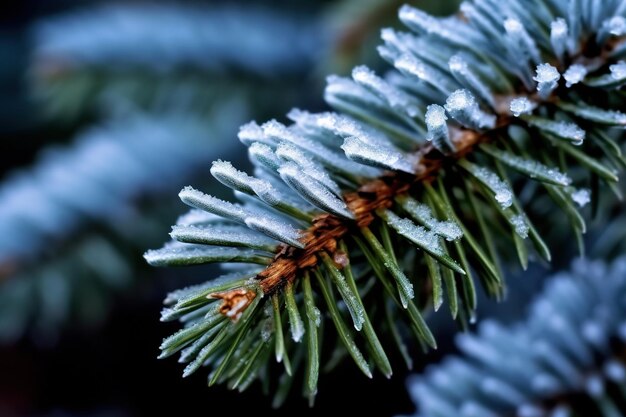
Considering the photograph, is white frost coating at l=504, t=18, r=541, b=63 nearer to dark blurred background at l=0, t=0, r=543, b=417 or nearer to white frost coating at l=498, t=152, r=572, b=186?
white frost coating at l=498, t=152, r=572, b=186

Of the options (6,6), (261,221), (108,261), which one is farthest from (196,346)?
(6,6)

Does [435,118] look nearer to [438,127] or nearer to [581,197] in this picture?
[438,127]

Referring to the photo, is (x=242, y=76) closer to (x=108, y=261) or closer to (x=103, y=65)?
(x=103, y=65)

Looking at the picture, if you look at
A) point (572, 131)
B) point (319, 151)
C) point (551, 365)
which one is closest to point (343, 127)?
point (319, 151)

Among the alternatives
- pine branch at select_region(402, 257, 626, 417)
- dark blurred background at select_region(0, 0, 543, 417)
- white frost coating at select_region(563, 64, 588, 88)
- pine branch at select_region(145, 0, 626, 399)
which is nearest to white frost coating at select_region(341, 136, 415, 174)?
pine branch at select_region(145, 0, 626, 399)

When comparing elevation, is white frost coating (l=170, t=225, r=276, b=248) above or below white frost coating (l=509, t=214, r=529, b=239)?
above

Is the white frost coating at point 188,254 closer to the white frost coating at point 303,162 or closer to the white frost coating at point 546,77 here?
the white frost coating at point 303,162

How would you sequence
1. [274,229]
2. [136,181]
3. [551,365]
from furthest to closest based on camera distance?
1. [136,181]
2. [551,365]
3. [274,229]
